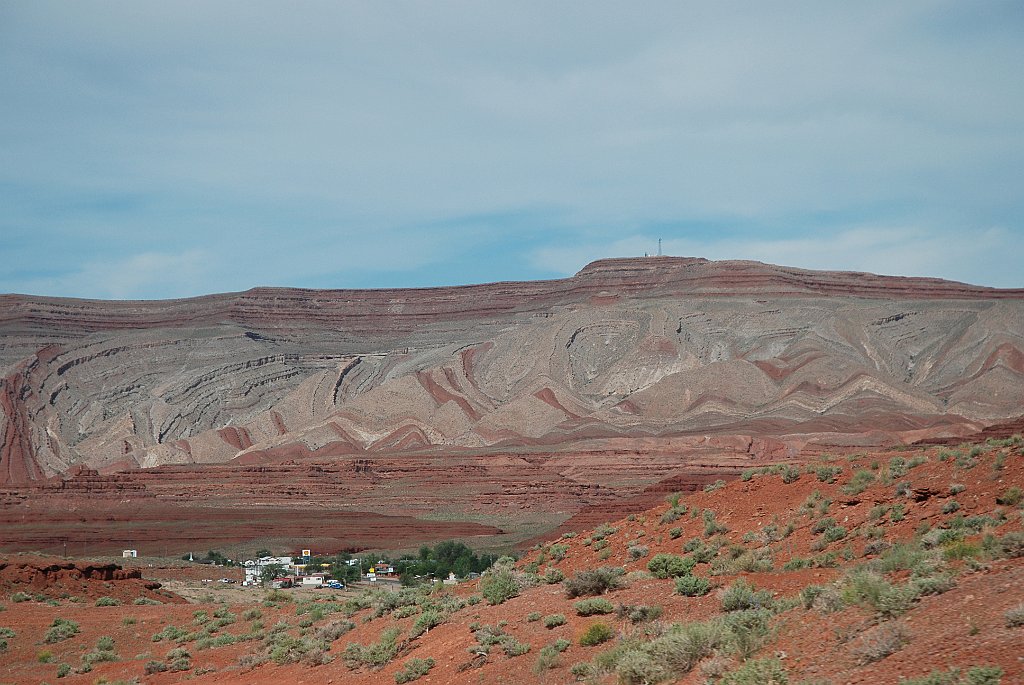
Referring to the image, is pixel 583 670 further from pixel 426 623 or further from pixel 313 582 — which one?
pixel 313 582

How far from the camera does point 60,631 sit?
2130cm

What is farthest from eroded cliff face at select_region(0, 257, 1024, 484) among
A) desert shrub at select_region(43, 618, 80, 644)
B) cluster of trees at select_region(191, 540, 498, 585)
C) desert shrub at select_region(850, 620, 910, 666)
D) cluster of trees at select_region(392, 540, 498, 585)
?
desert shrub at select_region(850, 620, 910, 666)

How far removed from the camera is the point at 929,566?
1126 cm

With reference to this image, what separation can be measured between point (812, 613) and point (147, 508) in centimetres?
8022

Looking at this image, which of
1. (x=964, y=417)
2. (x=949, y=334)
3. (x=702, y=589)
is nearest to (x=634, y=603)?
(x=702, y=589)

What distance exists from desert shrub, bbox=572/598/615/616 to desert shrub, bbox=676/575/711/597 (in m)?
0.75

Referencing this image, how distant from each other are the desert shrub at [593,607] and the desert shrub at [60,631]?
1107 cm

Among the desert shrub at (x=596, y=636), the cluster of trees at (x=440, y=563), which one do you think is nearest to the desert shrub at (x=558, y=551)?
the desert shrub at (x=596, y=636)

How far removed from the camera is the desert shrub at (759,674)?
9445 mm

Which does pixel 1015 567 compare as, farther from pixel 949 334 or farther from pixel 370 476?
pixel 949 334

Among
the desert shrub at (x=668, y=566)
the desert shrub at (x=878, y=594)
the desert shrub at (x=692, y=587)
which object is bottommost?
the desert shrub at (x=668, y=566)

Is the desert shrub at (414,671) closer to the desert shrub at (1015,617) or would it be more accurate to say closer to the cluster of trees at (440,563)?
the desert shrub at (1015,617)

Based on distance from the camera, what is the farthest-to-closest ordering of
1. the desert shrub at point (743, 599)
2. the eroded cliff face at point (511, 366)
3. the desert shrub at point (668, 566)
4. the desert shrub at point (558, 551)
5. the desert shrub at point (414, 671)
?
the eroded cliff face at point (511, 366), the desert shrub at point (558, 551), the desert shrub at point (668, 566), the desert shrub at point (414, 671), the desert shrub at point (743, 599)

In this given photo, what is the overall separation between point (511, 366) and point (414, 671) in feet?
383
